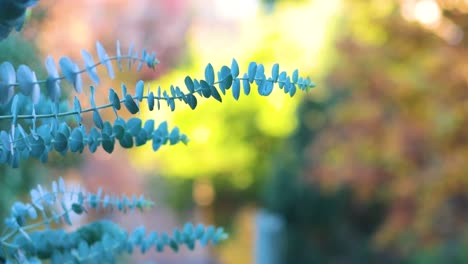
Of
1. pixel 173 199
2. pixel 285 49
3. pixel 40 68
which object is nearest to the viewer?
pixel 40 68

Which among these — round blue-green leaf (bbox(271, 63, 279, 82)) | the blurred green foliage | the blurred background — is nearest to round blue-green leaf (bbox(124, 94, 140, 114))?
round blue-green leaf (bbox(271, 63, 279, 82))

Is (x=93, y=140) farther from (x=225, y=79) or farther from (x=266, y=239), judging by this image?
(x=266, y=239)

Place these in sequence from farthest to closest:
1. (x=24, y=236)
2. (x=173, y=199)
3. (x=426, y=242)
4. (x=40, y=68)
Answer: (x=173, y=199) < (x=426, y=242) < (x=40, y=68) < (x=24, y=236)

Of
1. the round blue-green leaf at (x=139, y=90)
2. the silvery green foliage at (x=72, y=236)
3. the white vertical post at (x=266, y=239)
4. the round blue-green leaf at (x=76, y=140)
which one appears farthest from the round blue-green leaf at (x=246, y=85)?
the white vertical post at (x=266, y=239)

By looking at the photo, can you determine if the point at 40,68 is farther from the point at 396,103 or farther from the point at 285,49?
the point at 285,49

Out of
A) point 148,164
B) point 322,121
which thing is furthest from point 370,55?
point 148,164

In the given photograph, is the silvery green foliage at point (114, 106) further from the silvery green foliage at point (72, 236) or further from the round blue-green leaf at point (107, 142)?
the silvery green foliage at point (72, 236)

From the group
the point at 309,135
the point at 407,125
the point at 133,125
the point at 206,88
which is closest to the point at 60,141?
the point at 133,125

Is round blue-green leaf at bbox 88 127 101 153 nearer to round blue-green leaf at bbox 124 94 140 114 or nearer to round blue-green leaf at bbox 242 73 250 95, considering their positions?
round blue-green leaf at bbox 124 94 140 114
